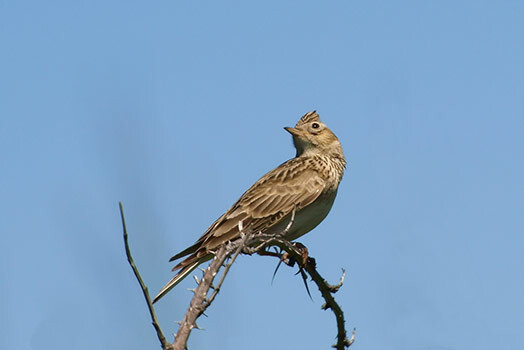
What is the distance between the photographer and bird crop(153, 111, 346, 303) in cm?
775

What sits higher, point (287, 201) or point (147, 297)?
point (287, 201)

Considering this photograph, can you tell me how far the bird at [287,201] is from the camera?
7746 mm

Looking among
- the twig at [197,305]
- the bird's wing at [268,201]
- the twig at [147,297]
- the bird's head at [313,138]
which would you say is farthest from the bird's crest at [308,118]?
the twig at [147,297]

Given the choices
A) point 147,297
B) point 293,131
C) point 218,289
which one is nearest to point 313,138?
point 293,131

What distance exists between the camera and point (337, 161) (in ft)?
34.2

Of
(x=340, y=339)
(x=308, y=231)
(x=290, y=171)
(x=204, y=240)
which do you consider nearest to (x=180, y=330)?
(x=340, y=339)

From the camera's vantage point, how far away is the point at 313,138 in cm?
1066

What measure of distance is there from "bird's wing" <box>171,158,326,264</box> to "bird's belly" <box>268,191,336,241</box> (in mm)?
86

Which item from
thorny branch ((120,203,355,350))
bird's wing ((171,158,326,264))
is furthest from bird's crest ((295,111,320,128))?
thorny branch ((120,203,355,350))

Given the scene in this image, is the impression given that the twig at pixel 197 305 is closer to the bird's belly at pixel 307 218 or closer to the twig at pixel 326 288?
the twig at pixel 326 288

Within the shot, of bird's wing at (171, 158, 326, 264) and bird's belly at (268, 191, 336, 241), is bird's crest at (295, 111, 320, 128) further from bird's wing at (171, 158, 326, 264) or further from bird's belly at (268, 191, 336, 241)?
bird's belly at (268, 191, 336, 241)

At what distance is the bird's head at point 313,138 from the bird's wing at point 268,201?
2.81 feet

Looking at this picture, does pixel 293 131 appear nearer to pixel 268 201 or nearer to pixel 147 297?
pixel 268 201

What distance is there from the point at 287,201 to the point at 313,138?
2.09m
